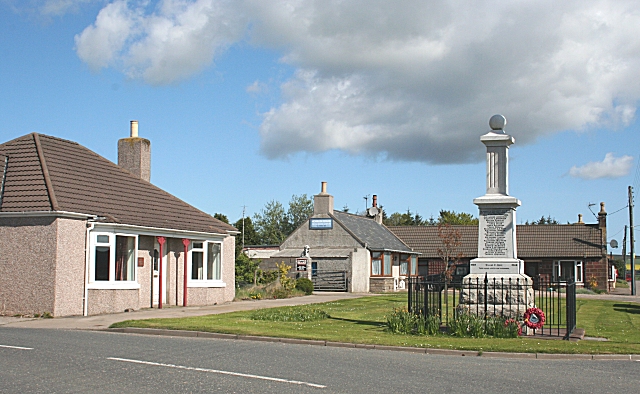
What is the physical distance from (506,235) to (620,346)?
3.83 m

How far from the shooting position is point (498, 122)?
1700cm

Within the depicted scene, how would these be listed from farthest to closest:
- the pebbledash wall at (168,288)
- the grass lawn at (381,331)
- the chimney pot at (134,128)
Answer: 1. the chimney pot at (134,128)
2. the pebbledash wall at (168,288)
3. the grass lawn at (381,331)

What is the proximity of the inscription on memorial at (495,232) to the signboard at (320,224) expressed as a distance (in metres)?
27.7

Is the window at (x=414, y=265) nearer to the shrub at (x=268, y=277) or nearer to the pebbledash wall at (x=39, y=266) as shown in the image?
the shrub at (x=268, y=277)

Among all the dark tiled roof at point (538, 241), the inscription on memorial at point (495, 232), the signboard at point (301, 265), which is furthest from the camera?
the dark tiled roof at point (538, 241)

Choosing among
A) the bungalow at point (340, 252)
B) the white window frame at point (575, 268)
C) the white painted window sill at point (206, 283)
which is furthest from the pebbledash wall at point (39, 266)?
the white window frame at point (575, 268)

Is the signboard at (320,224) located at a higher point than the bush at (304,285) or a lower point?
higher

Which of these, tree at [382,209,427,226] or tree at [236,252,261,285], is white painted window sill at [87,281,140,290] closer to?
tree at [236,252,261,285]

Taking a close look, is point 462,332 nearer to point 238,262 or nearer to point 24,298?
point 24,298

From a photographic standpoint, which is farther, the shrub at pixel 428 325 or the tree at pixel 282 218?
the tree at pixel 282 218

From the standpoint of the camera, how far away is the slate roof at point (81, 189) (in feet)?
66.9

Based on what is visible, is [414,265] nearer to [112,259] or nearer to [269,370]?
[112,259]

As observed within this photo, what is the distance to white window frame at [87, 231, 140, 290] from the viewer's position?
67.7 feet

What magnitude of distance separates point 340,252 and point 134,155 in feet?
61.7
